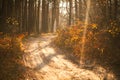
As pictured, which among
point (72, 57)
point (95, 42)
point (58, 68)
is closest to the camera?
point (58, 68)

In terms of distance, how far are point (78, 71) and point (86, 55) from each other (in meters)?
2.31

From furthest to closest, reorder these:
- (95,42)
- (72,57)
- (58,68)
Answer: (95,42), (72,57), (58,68)

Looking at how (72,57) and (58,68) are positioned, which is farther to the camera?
(72,57)

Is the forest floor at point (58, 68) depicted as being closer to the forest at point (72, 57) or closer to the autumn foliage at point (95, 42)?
the forest at point (72, 57)

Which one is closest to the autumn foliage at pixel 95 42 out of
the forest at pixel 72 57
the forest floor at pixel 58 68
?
the forest at pixel 72 57

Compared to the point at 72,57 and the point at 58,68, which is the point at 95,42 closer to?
the point at 72,57

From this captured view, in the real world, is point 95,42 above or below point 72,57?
above

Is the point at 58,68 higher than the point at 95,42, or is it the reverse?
the point at 95,42

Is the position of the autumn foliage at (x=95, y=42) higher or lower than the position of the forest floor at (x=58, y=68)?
higher

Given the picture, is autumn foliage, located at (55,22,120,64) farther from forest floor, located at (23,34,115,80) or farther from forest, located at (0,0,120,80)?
forest floor, located at (23,34,115,80)

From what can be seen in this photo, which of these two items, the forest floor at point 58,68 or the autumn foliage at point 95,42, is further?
the autumn foliage at point 95,42

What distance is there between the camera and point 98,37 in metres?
11.4

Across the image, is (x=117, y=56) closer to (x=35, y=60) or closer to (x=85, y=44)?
(x=85, y=44)

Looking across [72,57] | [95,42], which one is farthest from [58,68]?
[95,42]
